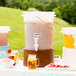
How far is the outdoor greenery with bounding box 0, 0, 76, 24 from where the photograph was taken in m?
30.3

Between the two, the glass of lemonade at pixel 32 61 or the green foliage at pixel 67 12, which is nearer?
the glass of lemonade at pixel 32 61

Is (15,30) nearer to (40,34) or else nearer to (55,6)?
(55,6)

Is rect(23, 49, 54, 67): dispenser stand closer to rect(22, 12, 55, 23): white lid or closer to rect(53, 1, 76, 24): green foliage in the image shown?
rect(22, 12, 55, 23): white lid

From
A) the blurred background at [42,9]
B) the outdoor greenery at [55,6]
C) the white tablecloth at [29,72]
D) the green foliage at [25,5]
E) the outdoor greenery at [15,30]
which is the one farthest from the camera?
the green foliage at [25,5]

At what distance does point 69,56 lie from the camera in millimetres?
1607

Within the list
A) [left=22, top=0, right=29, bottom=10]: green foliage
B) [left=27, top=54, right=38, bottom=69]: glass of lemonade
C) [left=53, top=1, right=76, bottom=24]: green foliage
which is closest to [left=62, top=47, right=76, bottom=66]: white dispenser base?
[left=27, top=54, right=38, bottom=69]: glass of lemonade

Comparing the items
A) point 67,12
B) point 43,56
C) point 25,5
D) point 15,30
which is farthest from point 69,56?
point 25,5

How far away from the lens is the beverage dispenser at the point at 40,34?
1570 mm

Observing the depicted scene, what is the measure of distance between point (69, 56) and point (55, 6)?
32527mm

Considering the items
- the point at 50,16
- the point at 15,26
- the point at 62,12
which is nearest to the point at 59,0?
the point at 62,12

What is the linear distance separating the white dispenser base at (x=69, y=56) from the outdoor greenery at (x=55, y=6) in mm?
27979

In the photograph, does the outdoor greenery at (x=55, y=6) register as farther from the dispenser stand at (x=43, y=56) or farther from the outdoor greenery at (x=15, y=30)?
the dispenser stand at (x=43, y=56)

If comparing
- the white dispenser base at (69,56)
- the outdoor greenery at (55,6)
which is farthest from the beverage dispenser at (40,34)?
the outdoor greenery at (55,6)

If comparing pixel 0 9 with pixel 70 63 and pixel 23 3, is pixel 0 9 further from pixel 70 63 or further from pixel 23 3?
pixel 70 63
